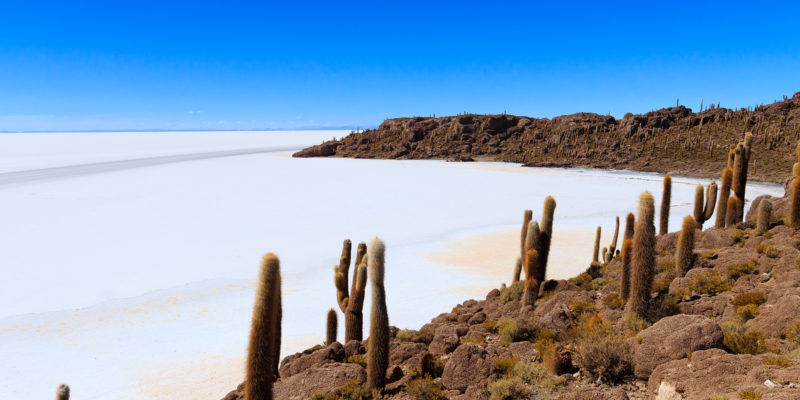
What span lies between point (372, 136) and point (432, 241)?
227 ft

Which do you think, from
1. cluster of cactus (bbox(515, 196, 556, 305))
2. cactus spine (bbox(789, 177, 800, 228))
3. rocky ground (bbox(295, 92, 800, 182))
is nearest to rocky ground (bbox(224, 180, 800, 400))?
cluster of cactus (bbox(515, 196, 556, 305))

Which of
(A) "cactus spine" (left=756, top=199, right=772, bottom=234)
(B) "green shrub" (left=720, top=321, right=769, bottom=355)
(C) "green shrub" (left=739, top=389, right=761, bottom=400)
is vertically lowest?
(B) "green shrub" (left=720, top=321, right=769, bottom=355)

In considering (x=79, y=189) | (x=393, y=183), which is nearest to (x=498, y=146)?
(x=393, y=183)

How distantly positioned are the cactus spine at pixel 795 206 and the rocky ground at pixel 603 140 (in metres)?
38.9

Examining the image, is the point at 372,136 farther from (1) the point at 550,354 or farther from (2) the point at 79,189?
(1) the point at 550,354

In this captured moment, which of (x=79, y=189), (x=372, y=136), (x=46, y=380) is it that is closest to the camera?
(x=46, y=380)

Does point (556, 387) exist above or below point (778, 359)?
below

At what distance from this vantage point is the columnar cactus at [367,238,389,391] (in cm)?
725

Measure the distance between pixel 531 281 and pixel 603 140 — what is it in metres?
64.7

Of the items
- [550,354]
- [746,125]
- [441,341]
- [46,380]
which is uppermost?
[746,125]

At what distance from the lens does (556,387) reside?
265 inches

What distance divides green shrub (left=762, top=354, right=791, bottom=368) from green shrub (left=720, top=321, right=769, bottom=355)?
73 cm

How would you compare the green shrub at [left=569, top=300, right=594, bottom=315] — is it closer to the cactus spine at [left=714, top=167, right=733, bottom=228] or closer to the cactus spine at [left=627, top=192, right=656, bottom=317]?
the cactus spine at [left=627, top=192, right=656, bottom=317]

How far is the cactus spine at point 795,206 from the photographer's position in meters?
12.2
